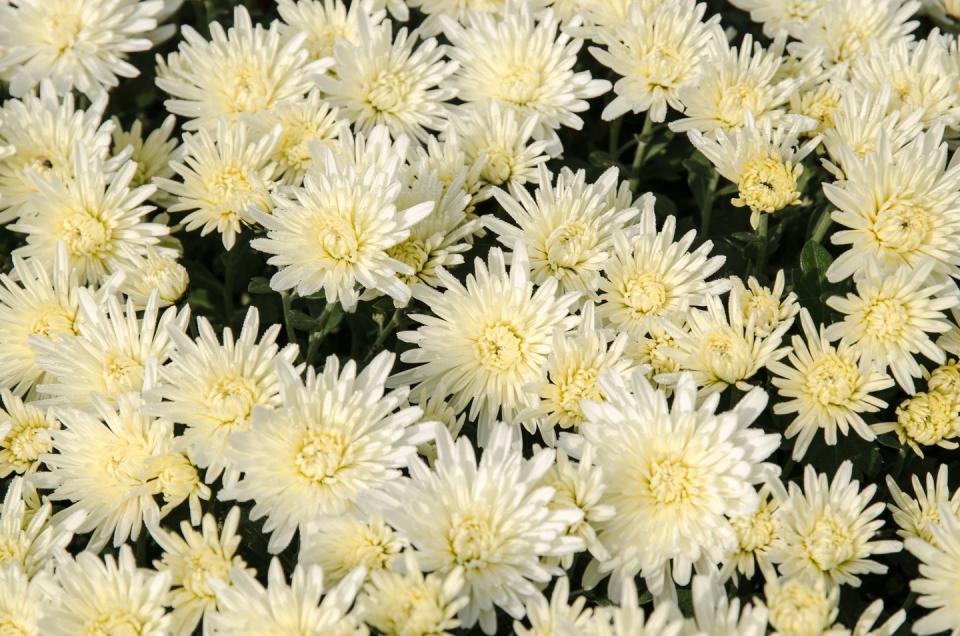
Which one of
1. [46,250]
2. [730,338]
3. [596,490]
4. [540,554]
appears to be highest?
[730,338]

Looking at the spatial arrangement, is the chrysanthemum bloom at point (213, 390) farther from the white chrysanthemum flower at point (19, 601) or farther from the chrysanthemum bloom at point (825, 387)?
the chrysanthemum bloom at point (825, 387)

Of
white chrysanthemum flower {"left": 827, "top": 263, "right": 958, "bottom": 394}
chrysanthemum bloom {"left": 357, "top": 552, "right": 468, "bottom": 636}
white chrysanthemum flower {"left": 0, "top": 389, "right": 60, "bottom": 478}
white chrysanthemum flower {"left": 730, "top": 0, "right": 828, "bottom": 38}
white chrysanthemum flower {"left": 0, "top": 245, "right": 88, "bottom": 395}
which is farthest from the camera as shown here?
white chrysanthemum flower {"left": 730, "top": 0, "right": 828, "bottom": 38}

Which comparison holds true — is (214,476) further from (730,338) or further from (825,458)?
(825,458)

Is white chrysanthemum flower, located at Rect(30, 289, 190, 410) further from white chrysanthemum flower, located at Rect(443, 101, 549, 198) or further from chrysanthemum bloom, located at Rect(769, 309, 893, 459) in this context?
chrysanthemum bloom, located at Rect(769, 309, 893, 459)

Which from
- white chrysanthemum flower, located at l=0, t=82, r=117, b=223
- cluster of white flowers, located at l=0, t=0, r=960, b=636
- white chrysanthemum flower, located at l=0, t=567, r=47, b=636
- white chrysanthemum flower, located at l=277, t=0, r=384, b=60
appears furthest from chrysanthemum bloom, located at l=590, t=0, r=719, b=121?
white chrysanthemum flower, located at l=0, t=567, r=47, b=636

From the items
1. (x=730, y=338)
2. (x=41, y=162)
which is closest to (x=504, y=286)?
(x=730, y=338)

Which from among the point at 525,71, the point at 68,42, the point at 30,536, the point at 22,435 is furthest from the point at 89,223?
the point at 525,71
